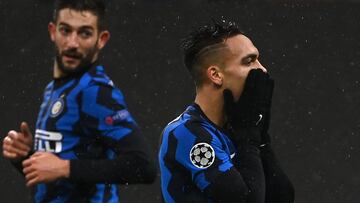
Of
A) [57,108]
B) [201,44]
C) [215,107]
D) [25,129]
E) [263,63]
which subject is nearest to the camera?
[25,129]

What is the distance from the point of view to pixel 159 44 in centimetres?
780

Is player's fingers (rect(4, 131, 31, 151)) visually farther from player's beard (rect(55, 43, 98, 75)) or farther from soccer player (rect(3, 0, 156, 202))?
player's beard (rect(55, 43, 98, 75))

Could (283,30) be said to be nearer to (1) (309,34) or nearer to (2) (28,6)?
(1) (309,34)

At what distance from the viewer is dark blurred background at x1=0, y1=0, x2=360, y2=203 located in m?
7.77

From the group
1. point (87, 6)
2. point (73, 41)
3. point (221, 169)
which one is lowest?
point (221, 169)

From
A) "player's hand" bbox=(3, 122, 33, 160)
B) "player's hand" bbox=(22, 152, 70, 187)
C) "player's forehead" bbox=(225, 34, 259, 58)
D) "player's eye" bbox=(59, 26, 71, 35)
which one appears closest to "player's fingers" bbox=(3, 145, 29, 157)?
"player's hand" bbox=(3, 122, 33, 160)

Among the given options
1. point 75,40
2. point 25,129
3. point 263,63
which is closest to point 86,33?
point 75,40

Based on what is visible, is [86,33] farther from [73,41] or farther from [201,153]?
[201,153]

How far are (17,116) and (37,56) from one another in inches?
19.9

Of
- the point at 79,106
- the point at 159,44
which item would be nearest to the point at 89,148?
the point at 79,106

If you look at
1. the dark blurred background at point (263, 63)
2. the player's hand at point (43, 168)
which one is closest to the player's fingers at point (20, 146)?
the player's hand at point (43, 168)

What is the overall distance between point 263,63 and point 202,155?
426 cm

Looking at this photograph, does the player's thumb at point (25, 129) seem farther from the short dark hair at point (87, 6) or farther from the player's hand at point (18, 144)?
the short dark hair at point (87, 6)

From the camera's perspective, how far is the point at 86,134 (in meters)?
3.58
